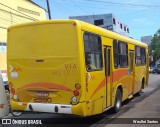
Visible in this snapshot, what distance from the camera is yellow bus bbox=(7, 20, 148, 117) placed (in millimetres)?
9688

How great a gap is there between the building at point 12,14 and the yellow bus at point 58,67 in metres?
17.2

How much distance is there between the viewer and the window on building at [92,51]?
10062 mm

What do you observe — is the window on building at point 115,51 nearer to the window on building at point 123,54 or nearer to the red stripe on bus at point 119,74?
the red stripe on bus at point 119,74

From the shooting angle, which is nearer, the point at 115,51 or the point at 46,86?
the point at 46,86

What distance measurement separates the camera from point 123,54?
14.1m

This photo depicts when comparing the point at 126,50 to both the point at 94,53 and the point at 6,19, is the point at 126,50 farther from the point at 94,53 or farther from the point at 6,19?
the point at 6,19

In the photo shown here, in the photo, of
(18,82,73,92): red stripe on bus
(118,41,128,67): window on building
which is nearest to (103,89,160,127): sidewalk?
(118,41,128,67): window on building

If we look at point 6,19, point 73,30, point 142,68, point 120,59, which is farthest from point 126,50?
point 6,19

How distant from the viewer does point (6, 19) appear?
3095 centimetres

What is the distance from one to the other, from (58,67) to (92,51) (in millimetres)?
1200

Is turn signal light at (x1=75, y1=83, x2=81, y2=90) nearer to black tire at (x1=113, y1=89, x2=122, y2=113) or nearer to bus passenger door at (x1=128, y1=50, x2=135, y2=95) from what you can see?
black tire at (x1=113, y1=89, x2=122, y2=113)

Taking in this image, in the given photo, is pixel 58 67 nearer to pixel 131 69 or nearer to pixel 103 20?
pixel 131 69

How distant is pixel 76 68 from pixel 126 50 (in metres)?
5.63

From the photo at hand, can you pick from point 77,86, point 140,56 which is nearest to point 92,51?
point 77,86
